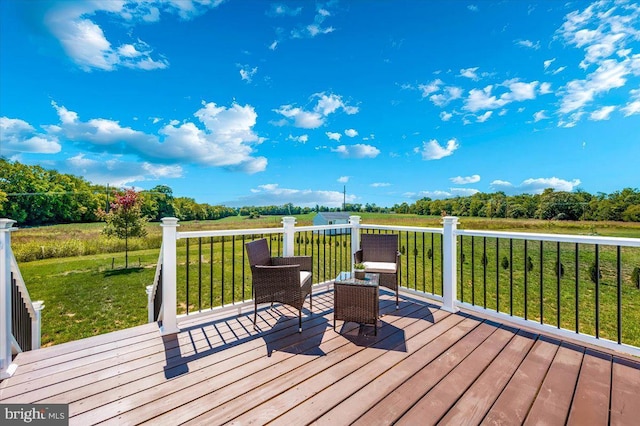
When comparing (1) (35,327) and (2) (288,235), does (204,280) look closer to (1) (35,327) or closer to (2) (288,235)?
(1) (35,327)

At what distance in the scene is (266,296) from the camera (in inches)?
118

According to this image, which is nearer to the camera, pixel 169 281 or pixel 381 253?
pixel 169 281

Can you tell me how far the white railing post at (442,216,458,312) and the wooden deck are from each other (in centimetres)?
52

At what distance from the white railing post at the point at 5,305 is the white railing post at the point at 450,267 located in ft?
14.1

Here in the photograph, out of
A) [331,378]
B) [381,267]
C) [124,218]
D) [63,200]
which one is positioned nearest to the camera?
[331,378]

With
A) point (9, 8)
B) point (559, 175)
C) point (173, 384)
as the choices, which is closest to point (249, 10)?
point (9, 8)

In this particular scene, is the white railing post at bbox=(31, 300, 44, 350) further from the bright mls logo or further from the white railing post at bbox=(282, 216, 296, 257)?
the white railing post at bbox=(282, 216, 296, 257)

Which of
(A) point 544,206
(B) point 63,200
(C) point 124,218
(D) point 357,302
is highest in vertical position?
(B) point 63,200

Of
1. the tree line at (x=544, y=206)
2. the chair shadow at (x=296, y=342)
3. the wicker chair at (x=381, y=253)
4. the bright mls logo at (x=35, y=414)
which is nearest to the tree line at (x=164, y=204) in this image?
the tree line at (x=544, y=206)

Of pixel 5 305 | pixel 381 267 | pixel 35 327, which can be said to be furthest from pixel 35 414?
pixel 381 267

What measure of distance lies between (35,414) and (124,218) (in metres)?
16.6

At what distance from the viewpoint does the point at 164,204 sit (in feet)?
81.6

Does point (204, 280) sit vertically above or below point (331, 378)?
below

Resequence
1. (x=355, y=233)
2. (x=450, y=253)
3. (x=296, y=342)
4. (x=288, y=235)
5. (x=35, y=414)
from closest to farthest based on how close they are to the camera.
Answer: (x=35, y=414) < (x=296, y=342) < (x=450, y=253) < (x=288, y=235) < (x=355, y=233)
